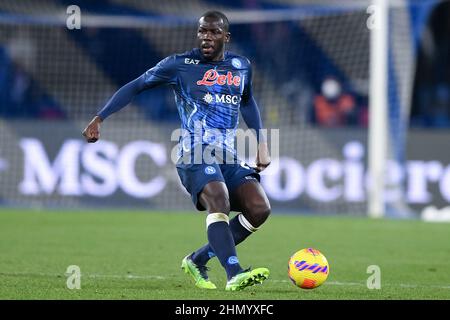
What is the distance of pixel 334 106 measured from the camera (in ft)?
61.7

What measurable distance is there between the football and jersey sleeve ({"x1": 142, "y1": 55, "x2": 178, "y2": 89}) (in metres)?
1.66

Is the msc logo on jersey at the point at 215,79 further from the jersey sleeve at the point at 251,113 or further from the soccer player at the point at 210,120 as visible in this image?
the jersey sleeve at the point at 251,113

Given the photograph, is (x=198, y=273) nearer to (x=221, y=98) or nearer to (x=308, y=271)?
(x=308, y=271)

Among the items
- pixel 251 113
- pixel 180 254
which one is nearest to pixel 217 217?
pixel 251 113

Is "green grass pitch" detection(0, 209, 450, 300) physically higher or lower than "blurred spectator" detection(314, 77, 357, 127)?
lower

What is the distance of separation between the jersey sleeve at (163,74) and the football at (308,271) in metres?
1.66

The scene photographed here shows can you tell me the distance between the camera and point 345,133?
16.7 metres

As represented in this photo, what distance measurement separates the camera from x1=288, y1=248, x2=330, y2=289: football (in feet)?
23.5

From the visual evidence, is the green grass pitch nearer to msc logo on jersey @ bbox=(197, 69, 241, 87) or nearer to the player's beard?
msc logo on jersey @ bbox=(197, 69, 241, 87)

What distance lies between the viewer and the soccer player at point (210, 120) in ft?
24.4

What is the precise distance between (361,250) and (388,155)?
5.48 metres

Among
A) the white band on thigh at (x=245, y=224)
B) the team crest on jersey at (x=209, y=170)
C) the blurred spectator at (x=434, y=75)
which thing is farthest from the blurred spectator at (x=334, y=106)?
the team crest on jersey at (x=209, y=170)

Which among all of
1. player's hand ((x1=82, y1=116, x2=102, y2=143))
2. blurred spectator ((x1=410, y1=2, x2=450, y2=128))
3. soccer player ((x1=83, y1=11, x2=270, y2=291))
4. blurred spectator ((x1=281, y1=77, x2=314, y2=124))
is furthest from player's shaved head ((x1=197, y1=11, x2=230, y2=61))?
blurred spectator ((x1=410, y1=2, x2=450, y2=128))

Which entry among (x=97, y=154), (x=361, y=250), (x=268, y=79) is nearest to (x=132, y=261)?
(x=361, y=250)
